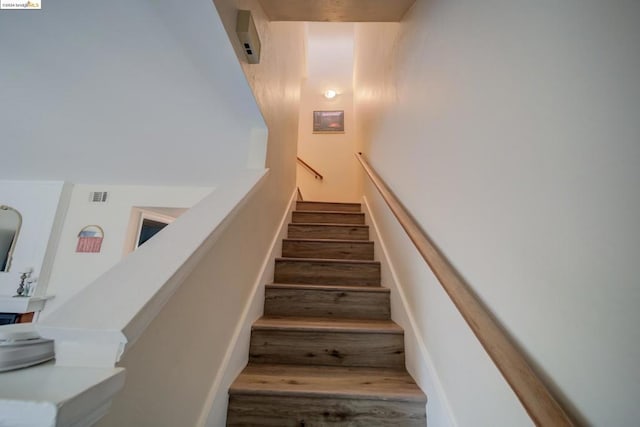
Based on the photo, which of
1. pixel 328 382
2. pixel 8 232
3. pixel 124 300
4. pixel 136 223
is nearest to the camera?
pixel 124 300

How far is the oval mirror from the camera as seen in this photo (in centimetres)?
231

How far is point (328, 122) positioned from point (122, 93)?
3275 millimetres

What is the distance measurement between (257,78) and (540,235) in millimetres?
1334

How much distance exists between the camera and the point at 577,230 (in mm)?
480

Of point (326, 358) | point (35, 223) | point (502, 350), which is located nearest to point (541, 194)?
point (502, 350)

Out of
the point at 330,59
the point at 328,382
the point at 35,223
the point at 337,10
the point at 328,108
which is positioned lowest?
the point at 328,382

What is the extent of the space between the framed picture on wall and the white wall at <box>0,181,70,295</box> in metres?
3.24

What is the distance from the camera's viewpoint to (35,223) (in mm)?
2367

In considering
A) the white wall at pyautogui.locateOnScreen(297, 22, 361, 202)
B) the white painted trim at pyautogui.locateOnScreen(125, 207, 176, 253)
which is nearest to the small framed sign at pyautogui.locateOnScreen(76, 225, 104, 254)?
the white painted trim at pyautogui.locateOnScreen(125, 207, 176, 253)

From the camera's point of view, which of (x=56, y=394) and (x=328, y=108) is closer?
(x=56, y=394)

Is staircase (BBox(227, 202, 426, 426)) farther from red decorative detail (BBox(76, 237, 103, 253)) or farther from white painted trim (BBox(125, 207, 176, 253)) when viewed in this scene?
red decorative detail (BBox(76, 237, 103, 253))

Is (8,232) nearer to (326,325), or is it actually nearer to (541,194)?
(326,325)

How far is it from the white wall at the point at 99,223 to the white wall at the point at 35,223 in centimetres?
6

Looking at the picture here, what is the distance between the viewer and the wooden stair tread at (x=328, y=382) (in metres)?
1.06
